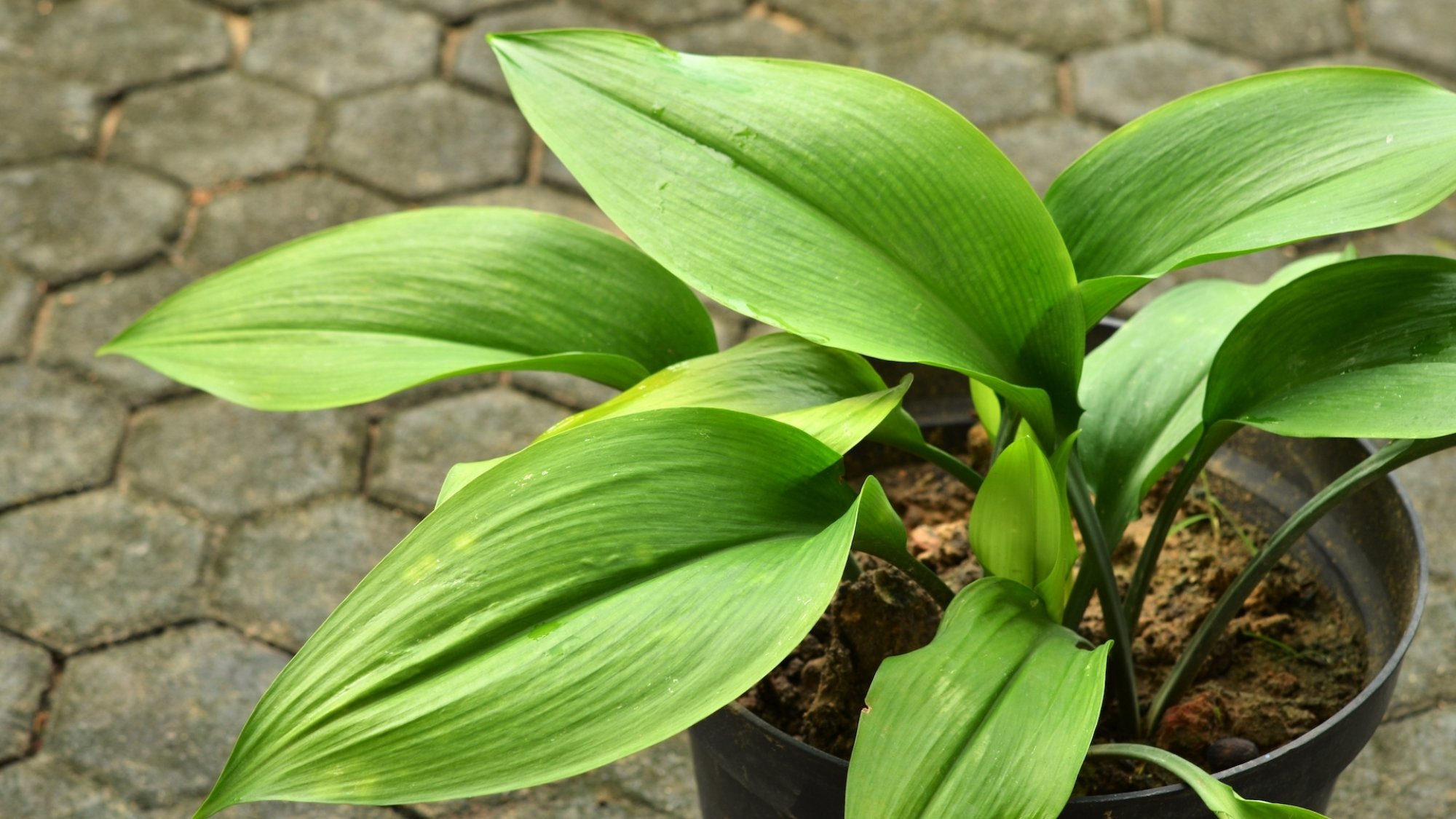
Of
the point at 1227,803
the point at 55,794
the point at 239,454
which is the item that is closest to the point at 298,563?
the point at 239,454

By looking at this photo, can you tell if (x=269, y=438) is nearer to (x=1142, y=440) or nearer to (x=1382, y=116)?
(x=1142, y=440)

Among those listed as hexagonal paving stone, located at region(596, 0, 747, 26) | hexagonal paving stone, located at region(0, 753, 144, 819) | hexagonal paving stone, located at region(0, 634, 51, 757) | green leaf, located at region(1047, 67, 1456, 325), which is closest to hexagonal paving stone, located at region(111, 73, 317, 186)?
hexagonal paving stone, located at region(596, 0, 747, 26)

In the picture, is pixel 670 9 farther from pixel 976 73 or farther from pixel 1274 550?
pixel 1274 550

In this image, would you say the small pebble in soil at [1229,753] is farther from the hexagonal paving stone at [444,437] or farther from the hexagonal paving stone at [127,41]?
the hexagonal paving stone at [127,41]

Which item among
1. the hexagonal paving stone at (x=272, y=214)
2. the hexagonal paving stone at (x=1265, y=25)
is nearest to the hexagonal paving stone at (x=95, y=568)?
the hexagonal paving stone at (x=272, y=214)

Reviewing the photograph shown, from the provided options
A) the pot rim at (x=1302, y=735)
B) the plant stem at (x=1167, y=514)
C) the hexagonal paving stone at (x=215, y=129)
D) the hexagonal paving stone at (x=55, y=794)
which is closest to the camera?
the pot rim at (x=1302, y=735)

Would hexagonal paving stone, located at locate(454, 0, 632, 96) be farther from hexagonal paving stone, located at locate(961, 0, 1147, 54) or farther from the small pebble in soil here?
the small pebble in soil
